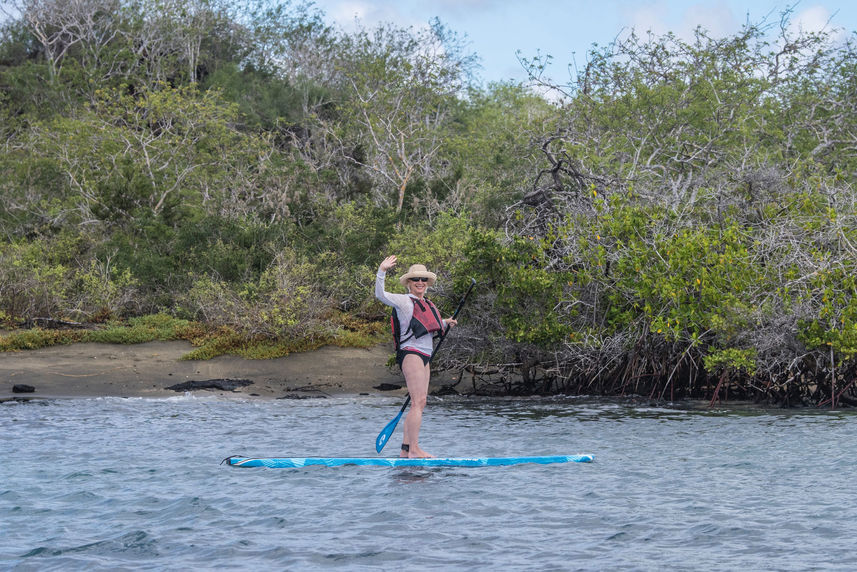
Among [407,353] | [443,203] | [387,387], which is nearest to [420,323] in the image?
[407,353]

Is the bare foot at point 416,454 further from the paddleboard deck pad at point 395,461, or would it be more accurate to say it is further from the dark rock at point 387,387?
the dark rock at point 387,387

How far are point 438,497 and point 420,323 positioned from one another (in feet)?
7.45

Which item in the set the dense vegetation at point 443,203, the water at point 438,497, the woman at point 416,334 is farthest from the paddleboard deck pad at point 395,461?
the dense vegetation at point 443,203

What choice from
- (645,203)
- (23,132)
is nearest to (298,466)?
(645,203)

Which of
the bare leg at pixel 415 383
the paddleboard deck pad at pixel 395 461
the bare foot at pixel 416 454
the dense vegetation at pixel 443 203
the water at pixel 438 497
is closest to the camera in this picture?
the water at pixel 438 497

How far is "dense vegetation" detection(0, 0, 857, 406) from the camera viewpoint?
1816cm

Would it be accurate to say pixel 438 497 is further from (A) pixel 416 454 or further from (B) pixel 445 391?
(B) pixel 445 391

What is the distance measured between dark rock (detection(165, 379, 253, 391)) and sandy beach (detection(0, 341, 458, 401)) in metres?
0.09

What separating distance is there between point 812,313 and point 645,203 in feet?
16.5

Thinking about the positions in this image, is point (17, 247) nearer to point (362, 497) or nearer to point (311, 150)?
point (311, 150)

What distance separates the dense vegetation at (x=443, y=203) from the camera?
1816cm

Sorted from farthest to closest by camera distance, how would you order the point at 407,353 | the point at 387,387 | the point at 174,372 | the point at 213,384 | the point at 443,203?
the point at 443,203
the point at 174,372
the point at 387,387
the point at 213,384
the point at 407,353

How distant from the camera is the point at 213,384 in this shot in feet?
67.6

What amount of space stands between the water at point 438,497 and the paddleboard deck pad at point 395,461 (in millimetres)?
111
